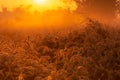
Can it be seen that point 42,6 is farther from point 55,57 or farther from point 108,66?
point 108,66

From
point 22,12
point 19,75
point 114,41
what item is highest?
point 22,12

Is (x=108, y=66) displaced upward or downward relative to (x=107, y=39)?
downward

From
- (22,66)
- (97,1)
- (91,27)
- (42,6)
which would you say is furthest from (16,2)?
(22,66)

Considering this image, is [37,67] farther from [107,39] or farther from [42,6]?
[42,6]

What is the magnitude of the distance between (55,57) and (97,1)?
294 inches

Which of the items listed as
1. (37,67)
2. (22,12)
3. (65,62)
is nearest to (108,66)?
(65,62)

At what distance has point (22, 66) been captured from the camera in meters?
9.21

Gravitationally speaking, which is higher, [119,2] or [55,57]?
[119,2]

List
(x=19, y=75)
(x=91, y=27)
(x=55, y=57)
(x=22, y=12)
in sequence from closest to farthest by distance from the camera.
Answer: (x=19, y=75), (x=55, y=57), (x=91, y=27), (x=22, y=12)

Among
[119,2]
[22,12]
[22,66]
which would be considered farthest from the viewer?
[119,2]

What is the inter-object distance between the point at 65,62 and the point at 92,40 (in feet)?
5.19

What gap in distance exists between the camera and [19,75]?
8.59 m

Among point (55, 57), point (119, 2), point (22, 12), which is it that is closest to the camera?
point (55, 57)

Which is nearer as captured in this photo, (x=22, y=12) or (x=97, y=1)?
(x=22, y=12)
